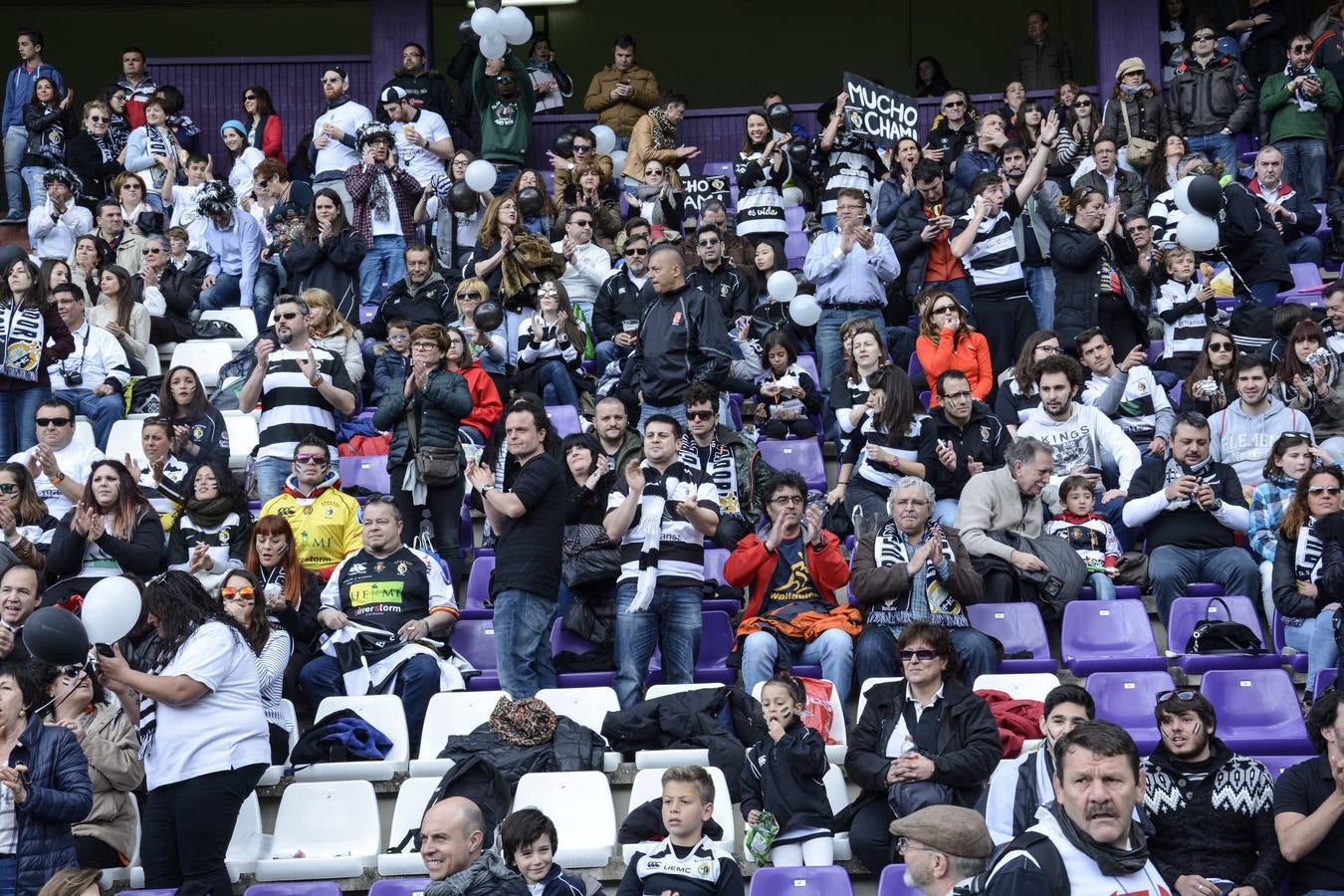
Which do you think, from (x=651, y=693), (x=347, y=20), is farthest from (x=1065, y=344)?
(x=347, y=20)

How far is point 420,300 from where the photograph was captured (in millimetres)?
11320

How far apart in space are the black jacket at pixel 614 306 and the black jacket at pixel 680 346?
4.38ft

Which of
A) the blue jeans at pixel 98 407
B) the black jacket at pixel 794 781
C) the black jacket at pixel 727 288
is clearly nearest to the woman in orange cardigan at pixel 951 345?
the black jacket at pixel 727 288

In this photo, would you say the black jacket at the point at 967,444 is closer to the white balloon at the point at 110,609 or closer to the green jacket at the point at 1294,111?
the white balloon at the point at 110,609

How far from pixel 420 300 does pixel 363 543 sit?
327 cm

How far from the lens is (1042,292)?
11.9 meters

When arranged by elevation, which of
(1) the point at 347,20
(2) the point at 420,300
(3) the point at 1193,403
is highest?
(1) the point at 347,20

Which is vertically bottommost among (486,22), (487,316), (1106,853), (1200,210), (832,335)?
(1106,853)

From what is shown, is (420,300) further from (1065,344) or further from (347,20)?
(347,20)

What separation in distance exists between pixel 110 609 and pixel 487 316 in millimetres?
4309

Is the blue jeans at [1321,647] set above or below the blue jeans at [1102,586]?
below

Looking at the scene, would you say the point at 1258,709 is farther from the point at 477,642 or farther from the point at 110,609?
the point at 110,609

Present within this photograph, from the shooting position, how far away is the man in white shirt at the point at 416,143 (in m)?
13.3

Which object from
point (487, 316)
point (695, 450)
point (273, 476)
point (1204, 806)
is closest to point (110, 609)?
point (273, 476)
